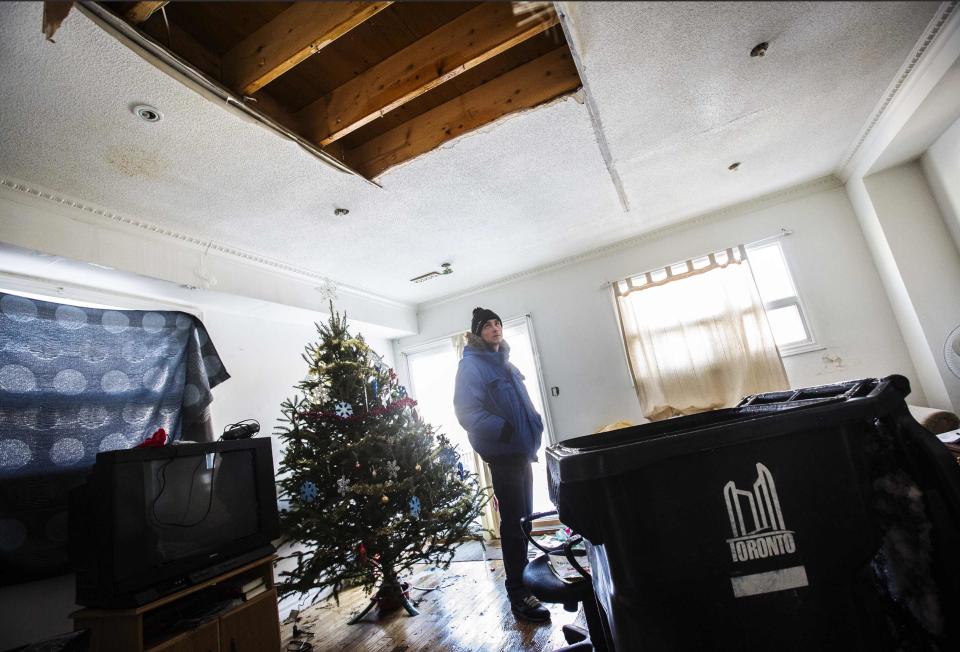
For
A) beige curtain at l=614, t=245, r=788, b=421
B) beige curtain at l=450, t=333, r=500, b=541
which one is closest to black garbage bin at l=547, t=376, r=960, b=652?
beige curtain at l=614, t=245, r=788, b=421

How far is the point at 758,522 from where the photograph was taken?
772 mm

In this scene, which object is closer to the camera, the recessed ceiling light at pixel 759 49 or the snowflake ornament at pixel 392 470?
the recessed ceiling light at pixel 759 49

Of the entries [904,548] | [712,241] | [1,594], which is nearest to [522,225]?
[712,241]

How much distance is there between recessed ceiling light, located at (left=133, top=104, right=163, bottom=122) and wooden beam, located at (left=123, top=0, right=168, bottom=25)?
412 mm

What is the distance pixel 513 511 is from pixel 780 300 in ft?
9.22

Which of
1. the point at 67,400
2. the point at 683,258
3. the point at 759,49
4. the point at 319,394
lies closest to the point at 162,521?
the point at 67,400

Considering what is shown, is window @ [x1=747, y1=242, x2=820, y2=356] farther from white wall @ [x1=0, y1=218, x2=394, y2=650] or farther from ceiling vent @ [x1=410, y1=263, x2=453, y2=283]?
white wall @ [x1=0, y1=218, x2=394, y2=650]

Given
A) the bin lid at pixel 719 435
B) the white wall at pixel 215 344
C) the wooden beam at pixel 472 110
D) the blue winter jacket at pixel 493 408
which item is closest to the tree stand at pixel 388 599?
the blue winter jacket at pixel 493 408

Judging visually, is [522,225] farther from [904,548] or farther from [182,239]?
[904,548]

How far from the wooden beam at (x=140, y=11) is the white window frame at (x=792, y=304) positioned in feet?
12.7

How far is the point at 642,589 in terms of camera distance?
764mm

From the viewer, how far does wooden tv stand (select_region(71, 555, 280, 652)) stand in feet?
5.46

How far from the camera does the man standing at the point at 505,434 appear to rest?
7.14ft

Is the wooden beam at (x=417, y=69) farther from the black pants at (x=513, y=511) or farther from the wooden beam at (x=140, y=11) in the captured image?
the black pants at (x=513, y=511)
